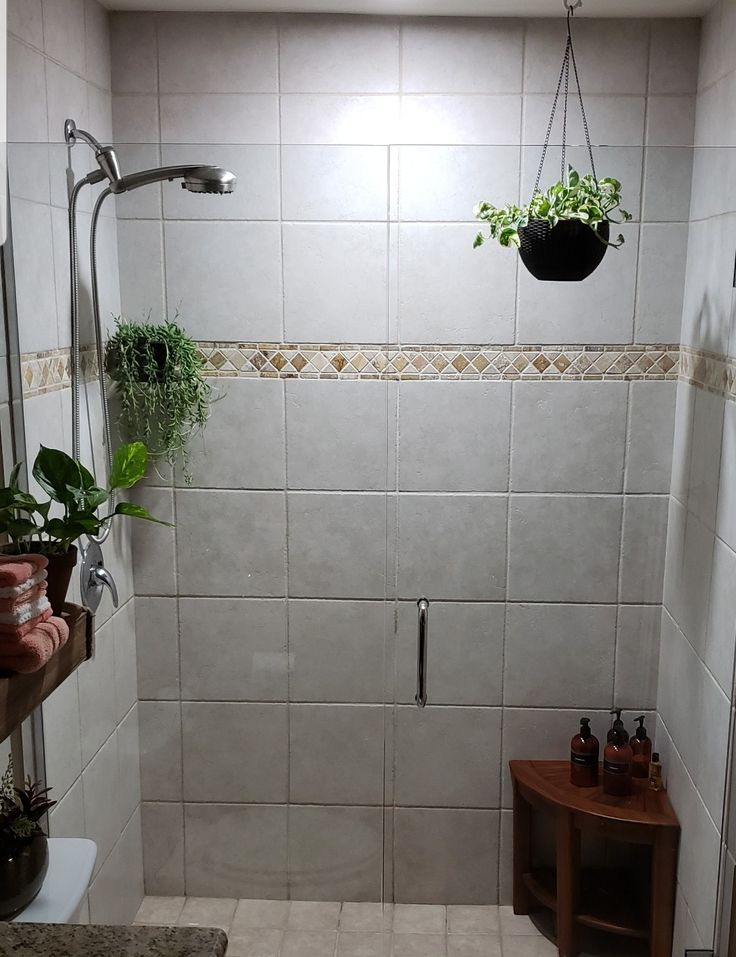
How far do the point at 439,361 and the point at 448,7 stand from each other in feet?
3.64

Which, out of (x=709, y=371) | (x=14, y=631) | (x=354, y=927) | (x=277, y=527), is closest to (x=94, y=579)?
(x=277, y=527)

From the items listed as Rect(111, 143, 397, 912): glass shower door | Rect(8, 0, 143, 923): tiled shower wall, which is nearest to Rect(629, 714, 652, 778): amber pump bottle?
Rect(111, 143, 397, 912): glass shower door

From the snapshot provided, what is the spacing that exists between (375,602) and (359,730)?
269mm

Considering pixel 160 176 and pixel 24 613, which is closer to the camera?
pixel 24 613

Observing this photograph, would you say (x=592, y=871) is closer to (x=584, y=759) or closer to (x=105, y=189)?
(x=584, y=759)

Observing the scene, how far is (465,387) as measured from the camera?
6.07ft

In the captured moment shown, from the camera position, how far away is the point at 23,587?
4.49ft

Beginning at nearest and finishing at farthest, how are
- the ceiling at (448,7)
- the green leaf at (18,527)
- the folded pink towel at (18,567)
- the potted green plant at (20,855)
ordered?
the folded pink towel at (18,567), the green leaf at (18,527), the potted green plant at (20,855), the ceiling at (448,7)

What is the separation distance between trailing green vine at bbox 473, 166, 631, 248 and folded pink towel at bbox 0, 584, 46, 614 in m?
1.03

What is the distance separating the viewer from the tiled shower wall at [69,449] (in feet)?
5.86

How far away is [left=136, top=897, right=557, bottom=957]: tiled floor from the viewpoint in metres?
1.87

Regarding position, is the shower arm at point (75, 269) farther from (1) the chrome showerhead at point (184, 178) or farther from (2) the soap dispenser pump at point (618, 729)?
(2) the soap dispenser pump at point (618, 729)

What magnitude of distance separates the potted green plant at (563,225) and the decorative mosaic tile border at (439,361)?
16 centimetres

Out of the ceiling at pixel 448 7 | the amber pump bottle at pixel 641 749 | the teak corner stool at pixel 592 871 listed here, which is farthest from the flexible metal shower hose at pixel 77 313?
the amber pump bottle at pixel 641 749
